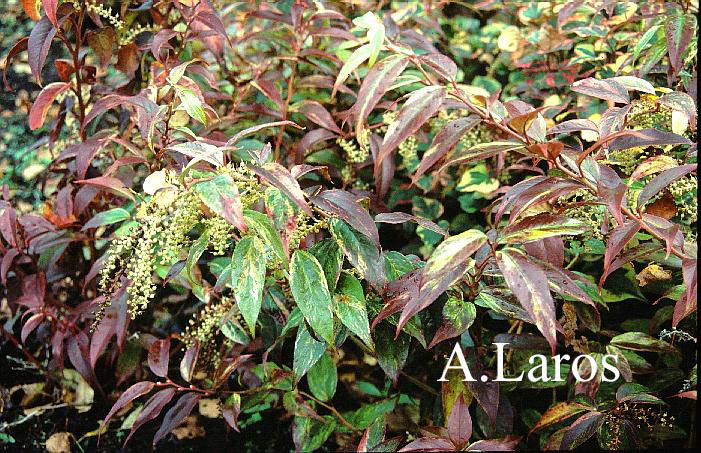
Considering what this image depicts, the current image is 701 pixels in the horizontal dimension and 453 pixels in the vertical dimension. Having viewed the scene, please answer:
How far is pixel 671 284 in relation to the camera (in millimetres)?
1238

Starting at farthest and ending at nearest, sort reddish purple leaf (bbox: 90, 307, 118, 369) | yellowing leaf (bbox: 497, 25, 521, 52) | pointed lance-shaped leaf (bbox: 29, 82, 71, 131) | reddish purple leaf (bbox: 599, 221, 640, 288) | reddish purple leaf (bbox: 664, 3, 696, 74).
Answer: yellowing leaf (bbox: 497, 25, 521, 52), reddish purple leaf (bbox: 90, 307, 118, 369), pointed lance-shaped leaf (bbox: 29, 82, 71, 131), reddish purple leaf (bbox: 664, 3, 696, 74), reddish purple leaf (bbox: 599, 221, 640, 288)

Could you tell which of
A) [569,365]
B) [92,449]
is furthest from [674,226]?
[92,449]

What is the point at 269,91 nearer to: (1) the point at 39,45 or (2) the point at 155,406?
(1) the point at 39,45

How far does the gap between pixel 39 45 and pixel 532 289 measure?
1038mm

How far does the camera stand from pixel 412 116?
92 cm

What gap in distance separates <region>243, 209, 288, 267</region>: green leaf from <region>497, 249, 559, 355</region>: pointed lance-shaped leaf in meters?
0.29

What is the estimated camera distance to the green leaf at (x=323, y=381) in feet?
4.52

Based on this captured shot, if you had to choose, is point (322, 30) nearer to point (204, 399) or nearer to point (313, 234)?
point (313, 234)

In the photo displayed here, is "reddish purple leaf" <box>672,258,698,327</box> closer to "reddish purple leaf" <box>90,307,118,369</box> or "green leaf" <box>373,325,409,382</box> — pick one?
"green leaf" <box>373,325,409,382</box>

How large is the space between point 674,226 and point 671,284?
348 millimetres

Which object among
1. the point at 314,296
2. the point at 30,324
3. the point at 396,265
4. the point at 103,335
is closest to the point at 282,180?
the point at 314,296

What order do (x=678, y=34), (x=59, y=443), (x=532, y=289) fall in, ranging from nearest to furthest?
(x=532, y=289)
(x=678, y=34)
(x=59, y=443)

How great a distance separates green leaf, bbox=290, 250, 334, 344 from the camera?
964 millimetres

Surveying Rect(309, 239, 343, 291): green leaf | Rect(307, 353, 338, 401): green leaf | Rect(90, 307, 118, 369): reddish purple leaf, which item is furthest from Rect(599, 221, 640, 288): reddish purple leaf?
Rect(90, 307, 118, 369): reddish purple leaf
